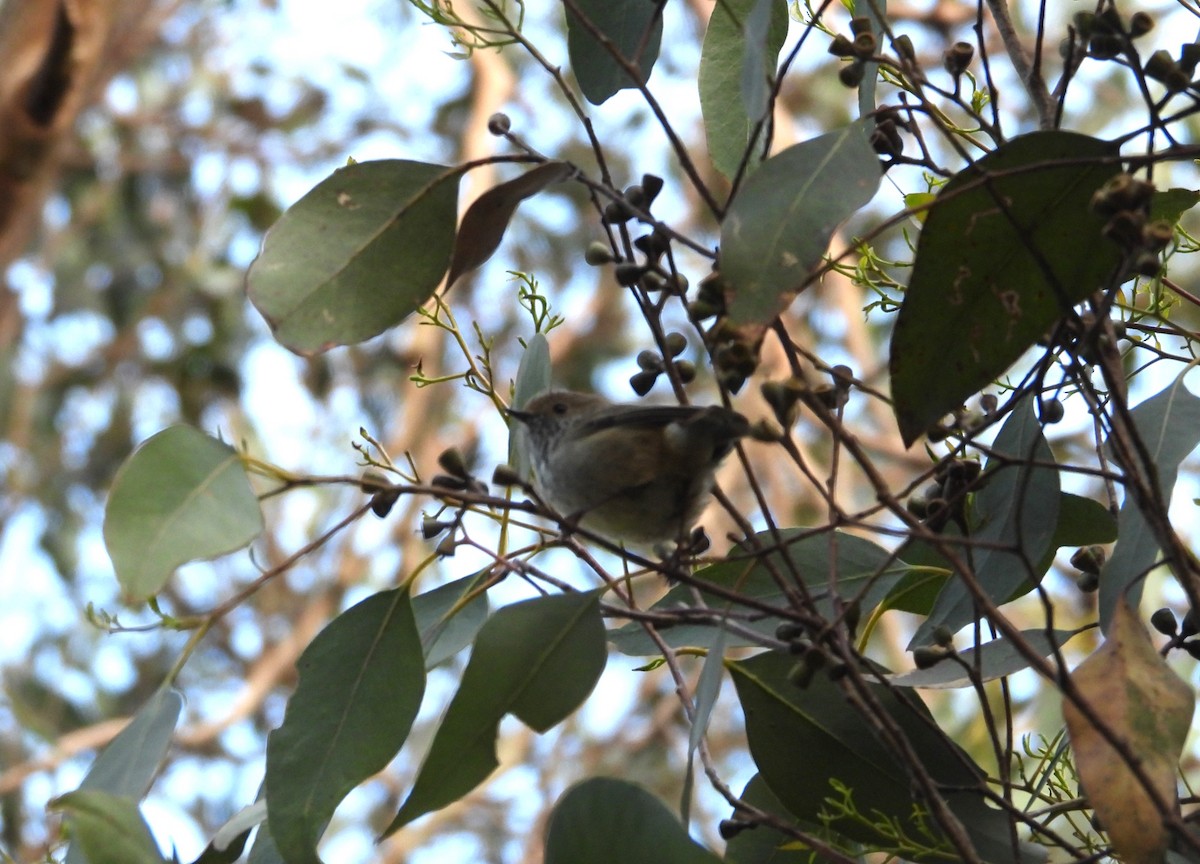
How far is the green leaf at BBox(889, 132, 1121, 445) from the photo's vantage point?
1.83 m

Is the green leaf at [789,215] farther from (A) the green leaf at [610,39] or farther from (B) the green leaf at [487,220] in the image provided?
(A) the green leaf at [610,39]

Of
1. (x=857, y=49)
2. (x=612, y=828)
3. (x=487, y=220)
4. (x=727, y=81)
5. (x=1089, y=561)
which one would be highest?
(x=727, y=81)

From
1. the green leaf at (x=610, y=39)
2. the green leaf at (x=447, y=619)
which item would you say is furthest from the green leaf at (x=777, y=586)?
the green leaf at (x=610, y=39)

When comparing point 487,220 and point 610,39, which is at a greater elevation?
point 610,39

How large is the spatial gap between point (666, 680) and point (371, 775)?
9.10 meters

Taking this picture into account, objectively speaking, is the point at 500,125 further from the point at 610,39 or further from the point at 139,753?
the point at 139,753

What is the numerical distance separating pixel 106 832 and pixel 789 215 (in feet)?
3.92

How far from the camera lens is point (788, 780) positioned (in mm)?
2076

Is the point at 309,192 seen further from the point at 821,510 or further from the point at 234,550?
the point at 821,510

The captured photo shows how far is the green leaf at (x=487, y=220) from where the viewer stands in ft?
6.65

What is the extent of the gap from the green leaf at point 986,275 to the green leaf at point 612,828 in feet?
1.98

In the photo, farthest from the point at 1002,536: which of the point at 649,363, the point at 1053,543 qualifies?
the point at 649,363

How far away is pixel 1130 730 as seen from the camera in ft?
5.28

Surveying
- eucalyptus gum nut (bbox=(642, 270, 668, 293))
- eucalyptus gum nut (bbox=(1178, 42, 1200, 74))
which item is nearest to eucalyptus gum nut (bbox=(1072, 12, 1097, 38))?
eucalyptus gum nut (bbox=(1178, 42, 1200, 74))
